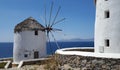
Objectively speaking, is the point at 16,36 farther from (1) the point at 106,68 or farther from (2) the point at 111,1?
(1) the point at 106,68

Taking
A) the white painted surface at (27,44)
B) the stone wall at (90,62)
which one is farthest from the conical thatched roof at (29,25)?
the stone wall at (90,62)

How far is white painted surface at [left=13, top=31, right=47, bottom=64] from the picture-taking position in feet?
103

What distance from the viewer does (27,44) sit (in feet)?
103

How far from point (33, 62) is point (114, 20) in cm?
1173

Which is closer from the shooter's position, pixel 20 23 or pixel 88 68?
pixel 88 68

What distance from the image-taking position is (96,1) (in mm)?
22234

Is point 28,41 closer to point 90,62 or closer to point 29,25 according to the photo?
point 29,25

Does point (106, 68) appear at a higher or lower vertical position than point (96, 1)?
lower

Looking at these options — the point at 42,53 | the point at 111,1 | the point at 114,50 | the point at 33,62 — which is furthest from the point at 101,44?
the point at 42,53

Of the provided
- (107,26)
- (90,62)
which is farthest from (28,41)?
(90,62)

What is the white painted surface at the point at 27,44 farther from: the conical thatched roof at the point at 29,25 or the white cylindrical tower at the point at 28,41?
the conical thatched roof at the point at 29,25

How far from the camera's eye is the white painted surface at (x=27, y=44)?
103 feet

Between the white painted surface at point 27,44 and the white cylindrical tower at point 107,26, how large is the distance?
12037mm

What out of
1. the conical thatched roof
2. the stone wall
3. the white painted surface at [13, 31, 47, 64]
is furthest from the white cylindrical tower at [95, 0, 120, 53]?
the conical thatched roof
